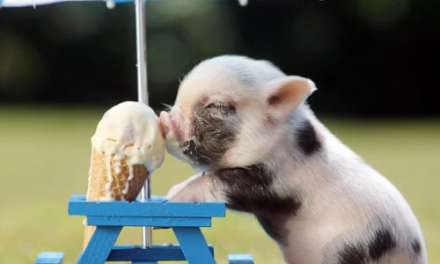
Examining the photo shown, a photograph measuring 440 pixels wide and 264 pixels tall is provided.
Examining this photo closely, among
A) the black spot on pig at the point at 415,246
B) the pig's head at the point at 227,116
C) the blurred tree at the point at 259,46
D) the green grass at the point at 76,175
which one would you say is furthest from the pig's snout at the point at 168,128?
the blurred tree at the point at 259,46

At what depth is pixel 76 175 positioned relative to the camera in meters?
6.46

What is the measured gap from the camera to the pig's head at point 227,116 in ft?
8.11

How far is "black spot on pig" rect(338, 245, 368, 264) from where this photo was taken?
2.50m

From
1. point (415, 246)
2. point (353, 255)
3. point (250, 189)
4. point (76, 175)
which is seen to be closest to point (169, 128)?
point (250, 189)

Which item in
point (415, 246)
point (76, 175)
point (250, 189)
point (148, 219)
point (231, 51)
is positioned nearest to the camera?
point (148, 219)

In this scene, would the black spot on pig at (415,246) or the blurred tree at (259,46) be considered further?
the blurred tree at (259,46)

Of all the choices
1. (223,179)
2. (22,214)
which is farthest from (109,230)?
(22,214)

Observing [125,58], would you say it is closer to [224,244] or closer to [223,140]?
[224,244]

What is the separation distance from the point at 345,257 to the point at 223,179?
33cm

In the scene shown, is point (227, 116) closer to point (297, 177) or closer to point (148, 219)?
point (297, 177)

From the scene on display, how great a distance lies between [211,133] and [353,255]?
416 millimetres

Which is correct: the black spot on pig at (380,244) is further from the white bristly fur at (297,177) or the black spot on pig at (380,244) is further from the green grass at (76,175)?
the green grass at (76,175)

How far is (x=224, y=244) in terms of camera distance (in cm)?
423

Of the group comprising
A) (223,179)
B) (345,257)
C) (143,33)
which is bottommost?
(345,257)
